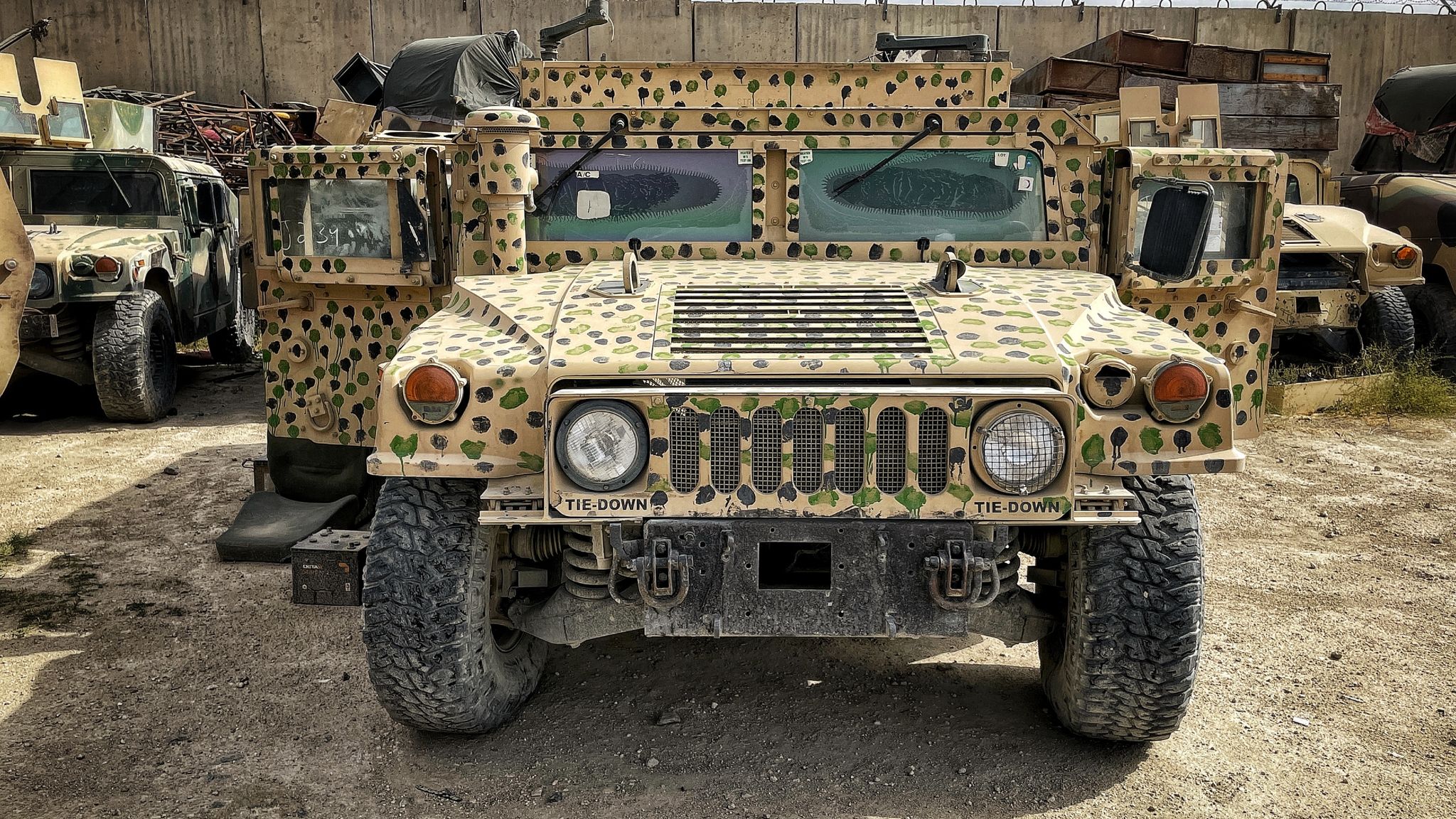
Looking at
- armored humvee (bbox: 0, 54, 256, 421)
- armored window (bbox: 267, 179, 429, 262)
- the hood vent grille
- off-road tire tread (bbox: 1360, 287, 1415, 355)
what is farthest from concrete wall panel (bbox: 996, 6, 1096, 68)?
the hood vent grille

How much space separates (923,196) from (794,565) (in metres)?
1.63

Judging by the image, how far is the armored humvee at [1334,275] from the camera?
823 cm

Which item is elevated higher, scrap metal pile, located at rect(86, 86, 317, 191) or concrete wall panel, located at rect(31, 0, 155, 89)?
concrete wall panel, located at rect(31, 0, 155, 89)

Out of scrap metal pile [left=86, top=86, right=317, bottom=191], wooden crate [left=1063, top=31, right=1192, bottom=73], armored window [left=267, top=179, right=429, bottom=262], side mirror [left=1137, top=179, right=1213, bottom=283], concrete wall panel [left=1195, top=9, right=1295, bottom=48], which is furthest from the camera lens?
concrete wall panel [left=1195, top=9, right=1295, bottom=48]

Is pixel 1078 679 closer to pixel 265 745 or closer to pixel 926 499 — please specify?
pixel 926 499

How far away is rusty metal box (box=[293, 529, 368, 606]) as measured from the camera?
339 centimetres

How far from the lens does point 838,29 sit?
1603 cm

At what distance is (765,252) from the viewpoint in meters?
4.24

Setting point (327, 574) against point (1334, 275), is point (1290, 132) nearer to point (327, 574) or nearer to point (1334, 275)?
point (1334, 275)

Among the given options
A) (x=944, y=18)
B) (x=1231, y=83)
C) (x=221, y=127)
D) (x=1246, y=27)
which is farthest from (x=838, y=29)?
(x=221, y=127)

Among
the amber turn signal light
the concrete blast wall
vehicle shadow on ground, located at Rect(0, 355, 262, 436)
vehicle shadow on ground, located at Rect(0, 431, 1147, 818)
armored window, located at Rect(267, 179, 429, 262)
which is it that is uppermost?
the concrete blast wall

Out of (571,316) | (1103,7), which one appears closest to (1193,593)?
(571,316)

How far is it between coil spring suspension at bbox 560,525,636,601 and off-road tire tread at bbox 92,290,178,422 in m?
5.92

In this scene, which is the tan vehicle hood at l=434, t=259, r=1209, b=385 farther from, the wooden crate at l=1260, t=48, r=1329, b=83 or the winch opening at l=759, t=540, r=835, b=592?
the wooden crate at l=1260, t=48, r=1329, b=83
